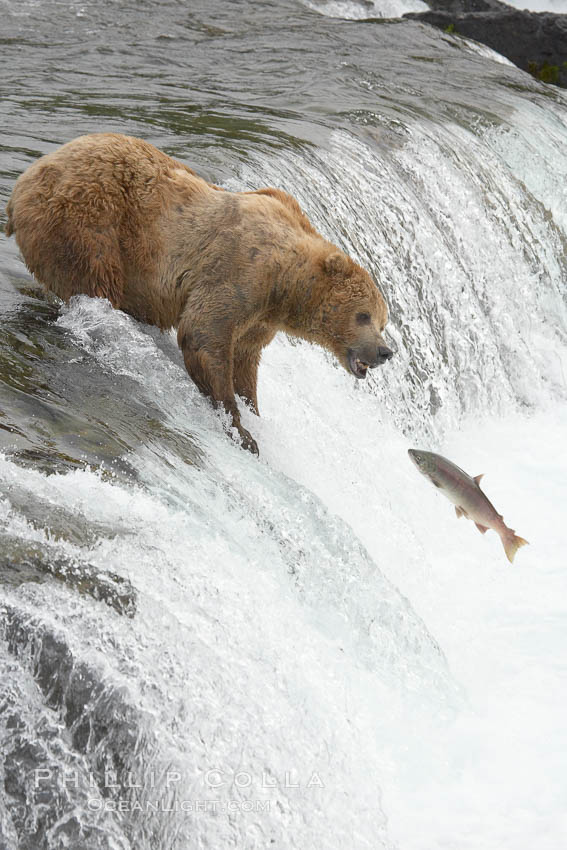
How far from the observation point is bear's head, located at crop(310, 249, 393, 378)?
4074mm

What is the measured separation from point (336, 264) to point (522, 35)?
532 inches

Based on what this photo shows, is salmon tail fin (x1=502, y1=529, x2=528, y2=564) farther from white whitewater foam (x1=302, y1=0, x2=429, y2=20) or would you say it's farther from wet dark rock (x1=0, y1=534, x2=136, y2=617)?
white whitewater foam (x1=302, y1=0, x2=429, y2=20)

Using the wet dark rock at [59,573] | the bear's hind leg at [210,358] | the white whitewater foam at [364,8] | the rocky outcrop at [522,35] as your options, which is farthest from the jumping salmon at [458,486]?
the rocky outcrop at [522,35]

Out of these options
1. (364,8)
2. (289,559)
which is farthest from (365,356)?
(364,8)

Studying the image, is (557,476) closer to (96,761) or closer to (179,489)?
(179,489)

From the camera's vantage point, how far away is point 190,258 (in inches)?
160

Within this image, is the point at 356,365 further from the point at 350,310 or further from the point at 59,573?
the point at 59,573

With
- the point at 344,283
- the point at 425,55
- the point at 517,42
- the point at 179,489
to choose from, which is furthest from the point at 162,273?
the point at 517,42

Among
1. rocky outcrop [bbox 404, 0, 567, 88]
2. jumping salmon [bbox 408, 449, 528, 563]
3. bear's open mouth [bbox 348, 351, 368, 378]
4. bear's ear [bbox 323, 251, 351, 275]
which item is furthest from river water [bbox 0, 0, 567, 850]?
rocky outcrop [bbox 404, 0, 567, 88]

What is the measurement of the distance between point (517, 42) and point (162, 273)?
13.7 m

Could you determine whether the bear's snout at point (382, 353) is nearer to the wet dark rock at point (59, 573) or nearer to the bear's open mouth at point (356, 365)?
the bear's open mouth at point (356, 365)

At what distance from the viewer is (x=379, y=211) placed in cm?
714

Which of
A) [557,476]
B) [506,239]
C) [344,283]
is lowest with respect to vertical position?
[557,476]

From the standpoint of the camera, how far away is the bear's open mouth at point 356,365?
411 centimetres
